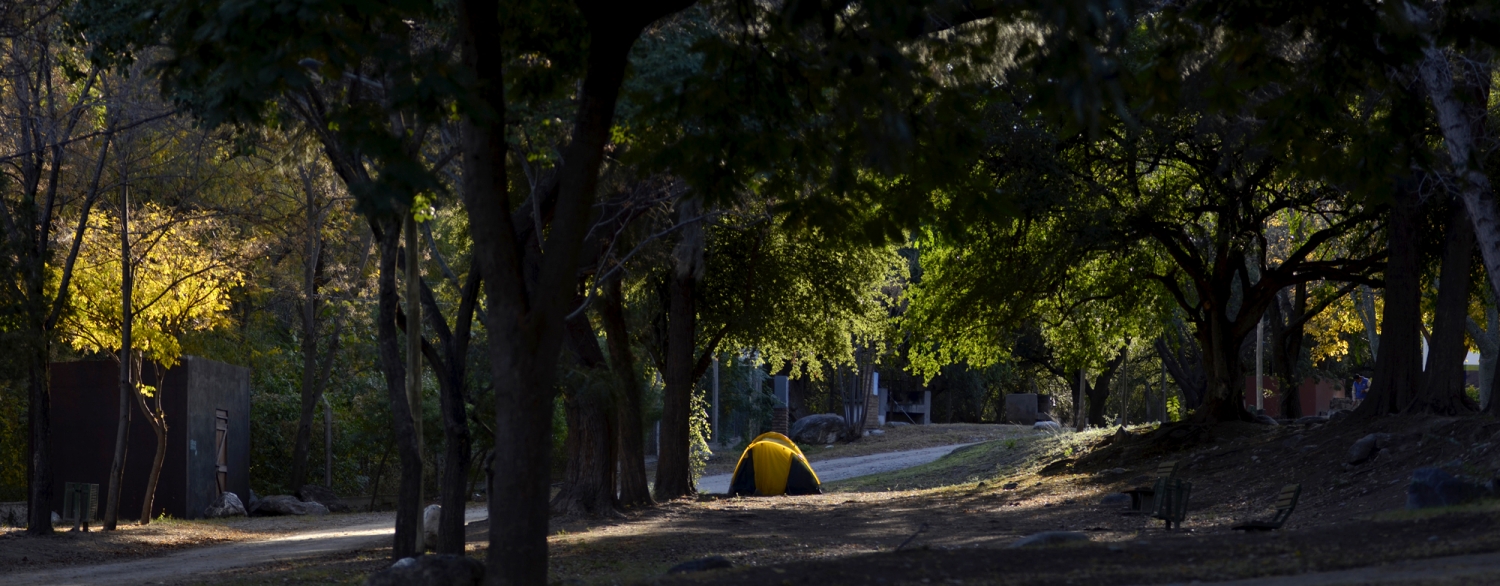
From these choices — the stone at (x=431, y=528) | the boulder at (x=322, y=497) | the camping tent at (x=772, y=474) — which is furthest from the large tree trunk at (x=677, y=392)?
the boulder at (x=322, y=497)

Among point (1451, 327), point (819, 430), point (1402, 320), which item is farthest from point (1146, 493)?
point (819, 430)

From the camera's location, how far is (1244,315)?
2155cm

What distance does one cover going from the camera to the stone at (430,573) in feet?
31.3

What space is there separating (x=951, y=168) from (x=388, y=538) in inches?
532

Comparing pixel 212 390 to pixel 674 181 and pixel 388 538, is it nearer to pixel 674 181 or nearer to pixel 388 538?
pixel 388 538

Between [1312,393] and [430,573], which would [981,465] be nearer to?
[430,573]

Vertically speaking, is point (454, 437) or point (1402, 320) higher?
point (1402, 320)

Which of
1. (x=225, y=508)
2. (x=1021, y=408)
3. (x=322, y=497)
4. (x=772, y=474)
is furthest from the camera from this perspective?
(x=1021, y=408)

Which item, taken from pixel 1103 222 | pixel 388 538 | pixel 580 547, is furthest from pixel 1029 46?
pixel 388 538

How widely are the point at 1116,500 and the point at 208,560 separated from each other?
12264 millimetres

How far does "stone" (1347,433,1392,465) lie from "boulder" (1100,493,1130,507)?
2954mm

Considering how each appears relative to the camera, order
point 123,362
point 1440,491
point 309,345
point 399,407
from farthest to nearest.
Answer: point 309,345 → point 123,362 → point 399,407 → point 1440,491

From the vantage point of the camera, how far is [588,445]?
19.6 meters

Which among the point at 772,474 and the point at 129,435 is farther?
the point at 772,474
